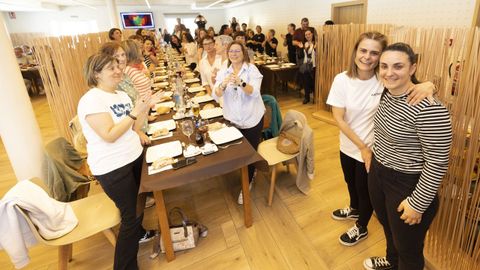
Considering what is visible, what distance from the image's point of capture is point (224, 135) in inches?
87.9

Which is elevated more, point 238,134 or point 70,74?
point 70,74

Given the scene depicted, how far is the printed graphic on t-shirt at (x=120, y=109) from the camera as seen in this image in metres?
1.67

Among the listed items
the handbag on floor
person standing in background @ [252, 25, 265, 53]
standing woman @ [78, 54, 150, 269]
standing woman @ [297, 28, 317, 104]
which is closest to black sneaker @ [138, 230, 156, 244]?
the handbag on floor

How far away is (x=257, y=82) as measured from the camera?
94.0 inches

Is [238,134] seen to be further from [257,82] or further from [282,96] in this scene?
[282,96]

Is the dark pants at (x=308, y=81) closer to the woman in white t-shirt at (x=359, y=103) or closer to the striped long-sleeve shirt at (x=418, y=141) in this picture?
the woman in white t-shirt at (x=359, y=103)

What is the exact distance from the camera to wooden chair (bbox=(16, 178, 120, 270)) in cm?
169

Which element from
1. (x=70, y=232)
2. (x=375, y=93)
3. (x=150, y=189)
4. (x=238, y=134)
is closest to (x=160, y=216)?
(x=150, y=189)

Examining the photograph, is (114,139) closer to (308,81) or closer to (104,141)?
(104,141)

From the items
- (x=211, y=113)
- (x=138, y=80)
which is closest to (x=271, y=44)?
(x=211, y=113)

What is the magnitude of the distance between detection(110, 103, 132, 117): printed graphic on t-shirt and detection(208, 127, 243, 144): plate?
0.71 meters

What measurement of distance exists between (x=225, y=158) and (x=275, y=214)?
999 mm

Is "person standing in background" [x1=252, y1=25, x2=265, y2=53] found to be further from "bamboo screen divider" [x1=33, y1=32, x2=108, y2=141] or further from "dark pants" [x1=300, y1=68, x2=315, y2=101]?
"bamboo screen divider" [x1=33, y1=32, x2=108, y2=141]

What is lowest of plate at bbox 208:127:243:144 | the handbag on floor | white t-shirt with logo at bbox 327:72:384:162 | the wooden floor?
the wooden floor
